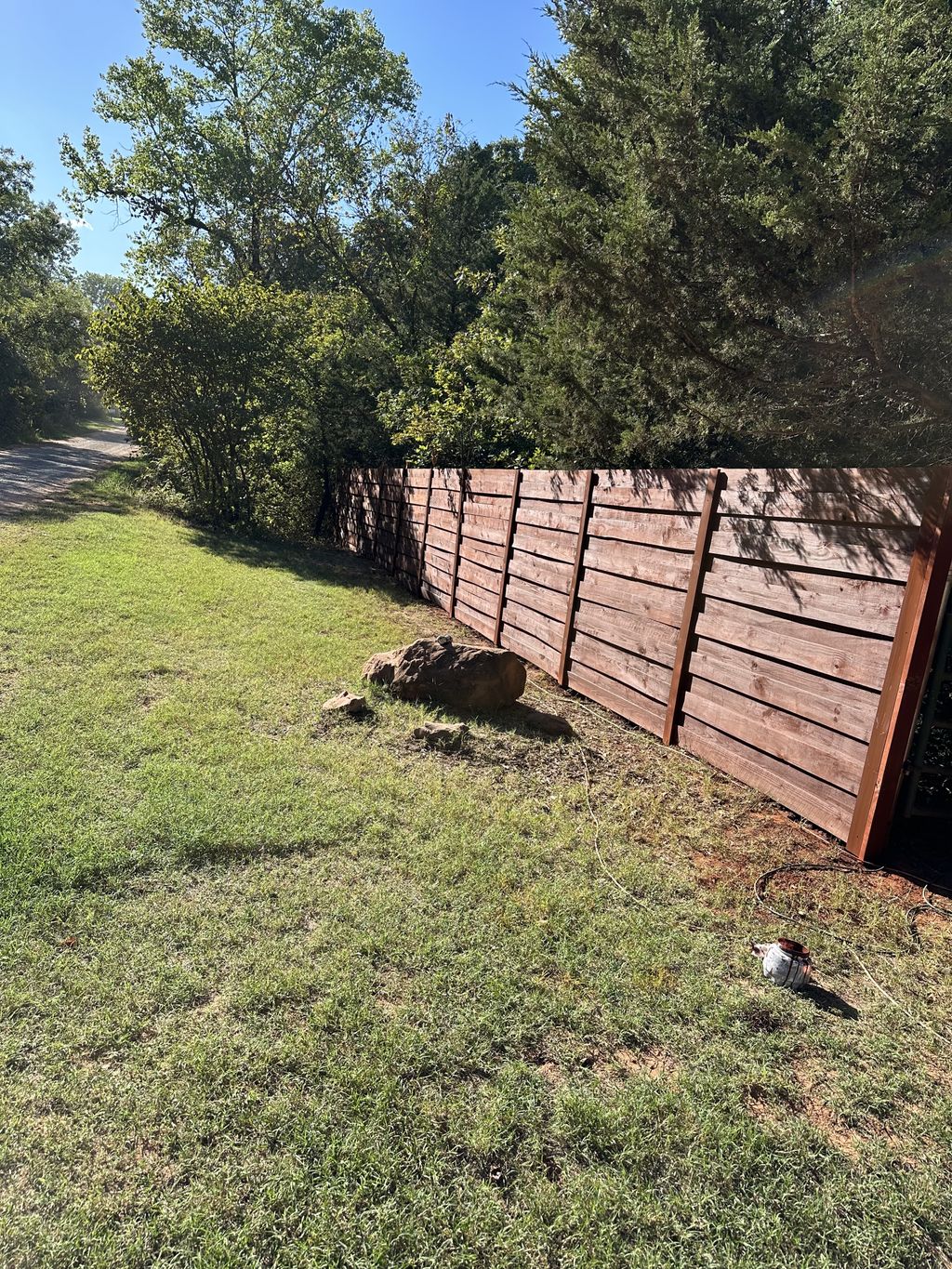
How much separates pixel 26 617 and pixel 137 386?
30.6 feet

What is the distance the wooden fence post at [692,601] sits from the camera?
425 centimetres

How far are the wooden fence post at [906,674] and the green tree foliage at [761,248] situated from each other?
1486mm

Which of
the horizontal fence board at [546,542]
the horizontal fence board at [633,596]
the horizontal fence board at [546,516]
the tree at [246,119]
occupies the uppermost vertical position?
the tree at [246,119]

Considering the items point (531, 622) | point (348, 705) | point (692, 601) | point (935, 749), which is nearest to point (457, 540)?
point (531, 622)

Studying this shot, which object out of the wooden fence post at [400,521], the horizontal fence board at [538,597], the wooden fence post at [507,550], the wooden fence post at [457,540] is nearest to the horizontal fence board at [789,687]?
the horizontal fence board at [538,597]

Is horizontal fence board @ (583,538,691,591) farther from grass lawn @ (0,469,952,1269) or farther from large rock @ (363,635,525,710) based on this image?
grass lawn @ (0,469,952,1269)

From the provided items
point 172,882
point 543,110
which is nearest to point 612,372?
point 543,110

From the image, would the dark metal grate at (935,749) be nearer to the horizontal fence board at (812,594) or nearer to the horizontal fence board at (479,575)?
the horizontal fence board at (812,594)

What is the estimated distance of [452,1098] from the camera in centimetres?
187

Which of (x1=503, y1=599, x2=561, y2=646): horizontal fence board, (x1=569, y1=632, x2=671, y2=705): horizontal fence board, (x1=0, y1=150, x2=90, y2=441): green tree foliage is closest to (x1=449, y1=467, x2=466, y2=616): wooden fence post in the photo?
(x1=503, y1=599, x2=561, y2=646): horizontal fence board

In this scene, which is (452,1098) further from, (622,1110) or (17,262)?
(17,262)

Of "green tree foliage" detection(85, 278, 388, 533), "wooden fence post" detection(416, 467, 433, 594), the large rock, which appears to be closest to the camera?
the large rock

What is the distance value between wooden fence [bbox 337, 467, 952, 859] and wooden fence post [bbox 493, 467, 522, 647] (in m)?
0.05

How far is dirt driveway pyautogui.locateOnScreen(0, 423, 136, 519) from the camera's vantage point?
13384 mm
